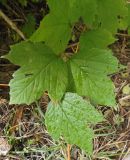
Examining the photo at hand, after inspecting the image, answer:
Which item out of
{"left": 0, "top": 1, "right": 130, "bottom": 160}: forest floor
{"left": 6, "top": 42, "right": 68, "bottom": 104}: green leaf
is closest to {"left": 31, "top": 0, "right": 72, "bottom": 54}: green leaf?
{"left": 6, "top": 42, "right": 68, "bottom": 104}: green leaf

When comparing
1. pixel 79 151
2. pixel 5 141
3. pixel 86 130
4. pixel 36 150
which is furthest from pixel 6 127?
pixel 86 130

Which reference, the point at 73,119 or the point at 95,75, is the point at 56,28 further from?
the point at 73,119

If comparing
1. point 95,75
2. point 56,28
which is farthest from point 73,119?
point 56,28

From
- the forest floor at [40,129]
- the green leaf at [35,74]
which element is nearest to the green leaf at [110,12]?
the green leaf at [35,74]

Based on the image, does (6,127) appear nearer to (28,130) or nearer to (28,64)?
(28,130)

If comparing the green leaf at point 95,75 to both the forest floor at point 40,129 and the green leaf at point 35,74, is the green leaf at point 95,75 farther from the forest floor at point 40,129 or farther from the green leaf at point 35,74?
the forest floor at point 40,129

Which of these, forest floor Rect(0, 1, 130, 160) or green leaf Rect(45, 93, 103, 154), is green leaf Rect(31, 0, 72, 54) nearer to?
green leaf Rect(45, 93, 103, 154)
